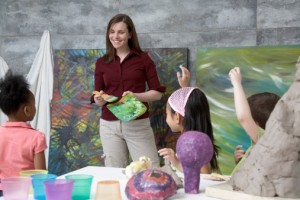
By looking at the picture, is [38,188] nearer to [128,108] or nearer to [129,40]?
[128,108]

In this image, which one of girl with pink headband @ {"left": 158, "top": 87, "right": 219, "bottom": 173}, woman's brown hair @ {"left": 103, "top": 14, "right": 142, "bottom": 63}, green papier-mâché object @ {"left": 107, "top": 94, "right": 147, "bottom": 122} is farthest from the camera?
woman's brown hair @ {"left": 103, "top": 14, "right": 142, "bottom": 63}

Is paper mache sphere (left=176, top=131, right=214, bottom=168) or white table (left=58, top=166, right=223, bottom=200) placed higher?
paper mache sphere (left=176, top=131, right=214, bottom=168)

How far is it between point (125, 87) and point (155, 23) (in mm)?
835

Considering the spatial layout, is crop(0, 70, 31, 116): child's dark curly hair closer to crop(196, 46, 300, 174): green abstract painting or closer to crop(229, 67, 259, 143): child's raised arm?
crop(229, 67, 259, 143): child's raised arm

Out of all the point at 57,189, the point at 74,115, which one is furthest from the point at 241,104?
the point at 74,115

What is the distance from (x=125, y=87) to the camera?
395cm

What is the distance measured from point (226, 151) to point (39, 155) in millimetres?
1823

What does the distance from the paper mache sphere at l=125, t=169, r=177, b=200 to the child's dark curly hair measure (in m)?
1.37

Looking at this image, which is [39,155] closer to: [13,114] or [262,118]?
[13,114]

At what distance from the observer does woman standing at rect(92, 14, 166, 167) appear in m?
3.93

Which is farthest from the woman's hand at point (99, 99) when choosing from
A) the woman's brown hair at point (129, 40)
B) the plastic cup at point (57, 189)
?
the plastic cup at point (57, 189)

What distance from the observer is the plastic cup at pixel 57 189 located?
1.66 meters

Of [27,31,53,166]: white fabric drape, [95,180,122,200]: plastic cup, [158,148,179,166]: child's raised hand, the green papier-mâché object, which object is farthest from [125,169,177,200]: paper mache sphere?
[27,31,53,166]: white fabric drape

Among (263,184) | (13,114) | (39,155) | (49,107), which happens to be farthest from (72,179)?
(49,107)
